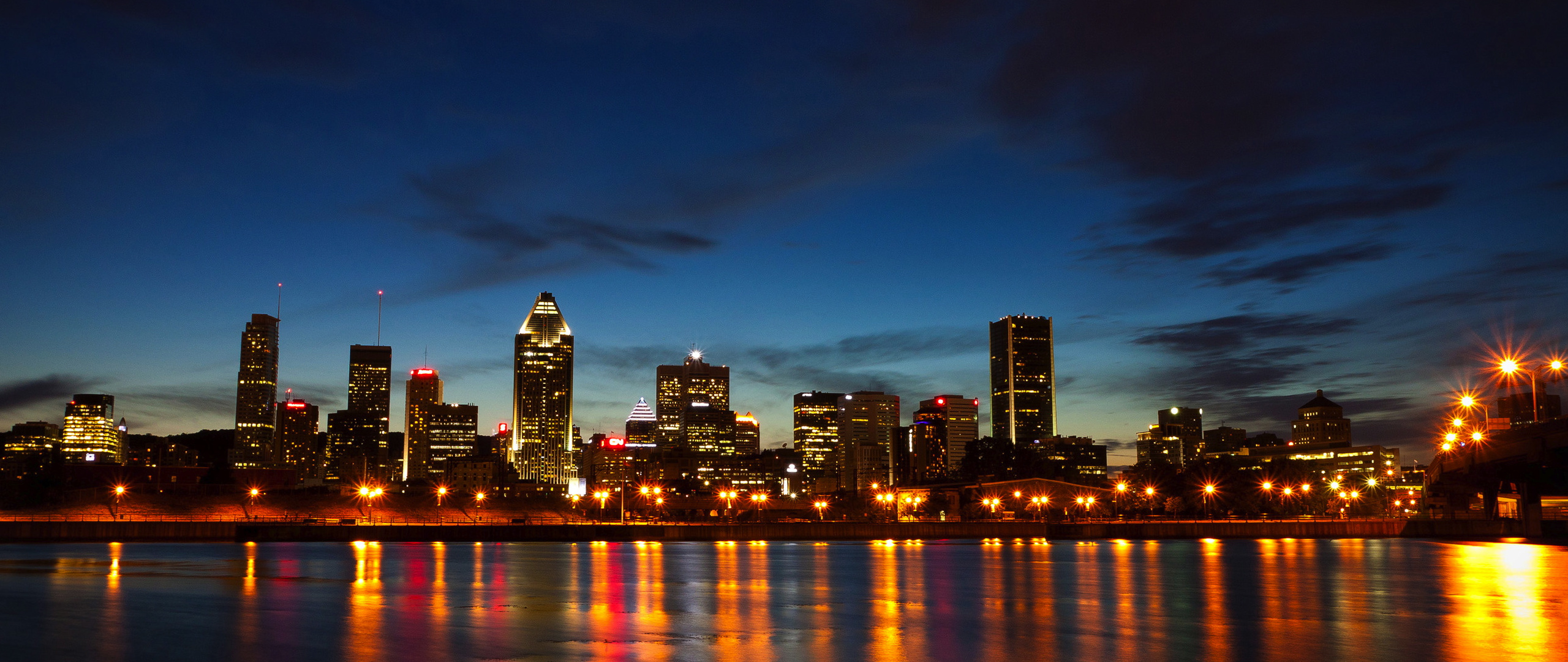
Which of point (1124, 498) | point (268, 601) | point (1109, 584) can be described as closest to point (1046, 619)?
point (1109, 584)

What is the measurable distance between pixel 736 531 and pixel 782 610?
9678 centimetres

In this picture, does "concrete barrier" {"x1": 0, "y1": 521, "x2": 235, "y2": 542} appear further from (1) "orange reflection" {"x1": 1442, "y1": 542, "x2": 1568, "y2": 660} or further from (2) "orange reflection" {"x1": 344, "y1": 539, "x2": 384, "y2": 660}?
(1) "orange reflection" {"x1": 1442, "y1": 542, "x2": 1568, "y2": 660}

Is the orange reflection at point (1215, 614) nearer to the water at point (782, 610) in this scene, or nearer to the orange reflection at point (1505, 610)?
the water at point (782, 610)

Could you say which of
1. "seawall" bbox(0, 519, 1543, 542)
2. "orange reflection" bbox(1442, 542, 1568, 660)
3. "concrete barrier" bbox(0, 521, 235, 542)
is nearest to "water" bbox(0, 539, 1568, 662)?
"orange reflection" bbox(1442, 542, 1568, 660)

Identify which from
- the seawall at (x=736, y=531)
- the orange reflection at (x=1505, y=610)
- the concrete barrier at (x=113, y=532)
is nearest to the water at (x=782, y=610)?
the orange reflection at (x=1505, y=610)

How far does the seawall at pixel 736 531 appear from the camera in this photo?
115m

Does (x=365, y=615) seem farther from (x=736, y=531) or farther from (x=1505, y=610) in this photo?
(x=736, y=531)

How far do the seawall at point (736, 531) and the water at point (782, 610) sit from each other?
4921 centimetres

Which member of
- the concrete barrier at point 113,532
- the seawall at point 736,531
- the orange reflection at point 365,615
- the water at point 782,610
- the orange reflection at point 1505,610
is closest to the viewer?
the orange reflection at point 365,615

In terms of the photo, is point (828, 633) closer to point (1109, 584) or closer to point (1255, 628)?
point (1255, 628)

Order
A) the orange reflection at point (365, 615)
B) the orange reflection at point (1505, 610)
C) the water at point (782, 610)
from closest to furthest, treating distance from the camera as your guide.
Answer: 1. the orange reflection at point (365, 615)
2. the water at point (782, 610)
3. the orange reflection at point (1505, 610)

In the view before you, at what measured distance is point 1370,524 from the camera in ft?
438

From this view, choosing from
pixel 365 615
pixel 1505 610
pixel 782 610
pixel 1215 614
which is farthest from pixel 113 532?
pixel 1505 610

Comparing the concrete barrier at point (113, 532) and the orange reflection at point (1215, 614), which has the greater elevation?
the orange reflection at point (1215, 614)
